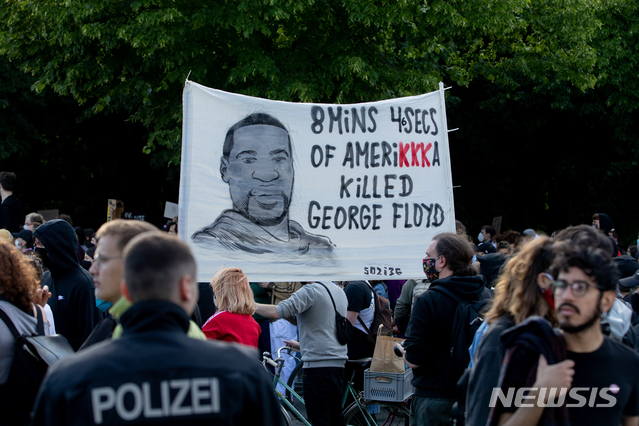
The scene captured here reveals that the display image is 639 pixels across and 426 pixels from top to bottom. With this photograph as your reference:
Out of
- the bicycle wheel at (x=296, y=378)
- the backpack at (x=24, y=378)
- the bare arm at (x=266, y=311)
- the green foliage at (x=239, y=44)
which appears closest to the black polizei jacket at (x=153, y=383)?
the backpack at (x=24, y=378)

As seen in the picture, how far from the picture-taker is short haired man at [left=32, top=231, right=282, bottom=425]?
6.08ft

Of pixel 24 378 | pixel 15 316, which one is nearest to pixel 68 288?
pixel 15 316

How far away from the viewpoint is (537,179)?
77.8 ft

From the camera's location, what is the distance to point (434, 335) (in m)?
4.36

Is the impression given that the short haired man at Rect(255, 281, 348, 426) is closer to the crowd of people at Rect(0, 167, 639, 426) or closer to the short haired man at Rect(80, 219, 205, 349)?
the crowd of people at Rect(0, 167, 639, 426)

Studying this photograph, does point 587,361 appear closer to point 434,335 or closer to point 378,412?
point 434,335

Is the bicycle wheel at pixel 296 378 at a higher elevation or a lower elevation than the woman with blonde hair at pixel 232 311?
lower

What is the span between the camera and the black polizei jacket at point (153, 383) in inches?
72.9

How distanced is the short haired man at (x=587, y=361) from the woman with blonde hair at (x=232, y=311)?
105 inches

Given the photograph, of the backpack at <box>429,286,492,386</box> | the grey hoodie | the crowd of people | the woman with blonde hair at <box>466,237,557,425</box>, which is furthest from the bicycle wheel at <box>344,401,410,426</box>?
the woman with blonde hair at <box>466,237,557,425</box>

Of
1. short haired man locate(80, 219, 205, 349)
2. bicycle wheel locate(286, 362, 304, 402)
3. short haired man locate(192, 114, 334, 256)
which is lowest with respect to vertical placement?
bicycle wheel locate(286, 362, 304, 402)

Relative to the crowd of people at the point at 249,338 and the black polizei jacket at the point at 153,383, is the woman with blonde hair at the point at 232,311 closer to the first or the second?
the crowd of people at the point at 249,338

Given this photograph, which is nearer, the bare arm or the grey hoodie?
the bare arm

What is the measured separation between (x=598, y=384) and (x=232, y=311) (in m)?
2.93
